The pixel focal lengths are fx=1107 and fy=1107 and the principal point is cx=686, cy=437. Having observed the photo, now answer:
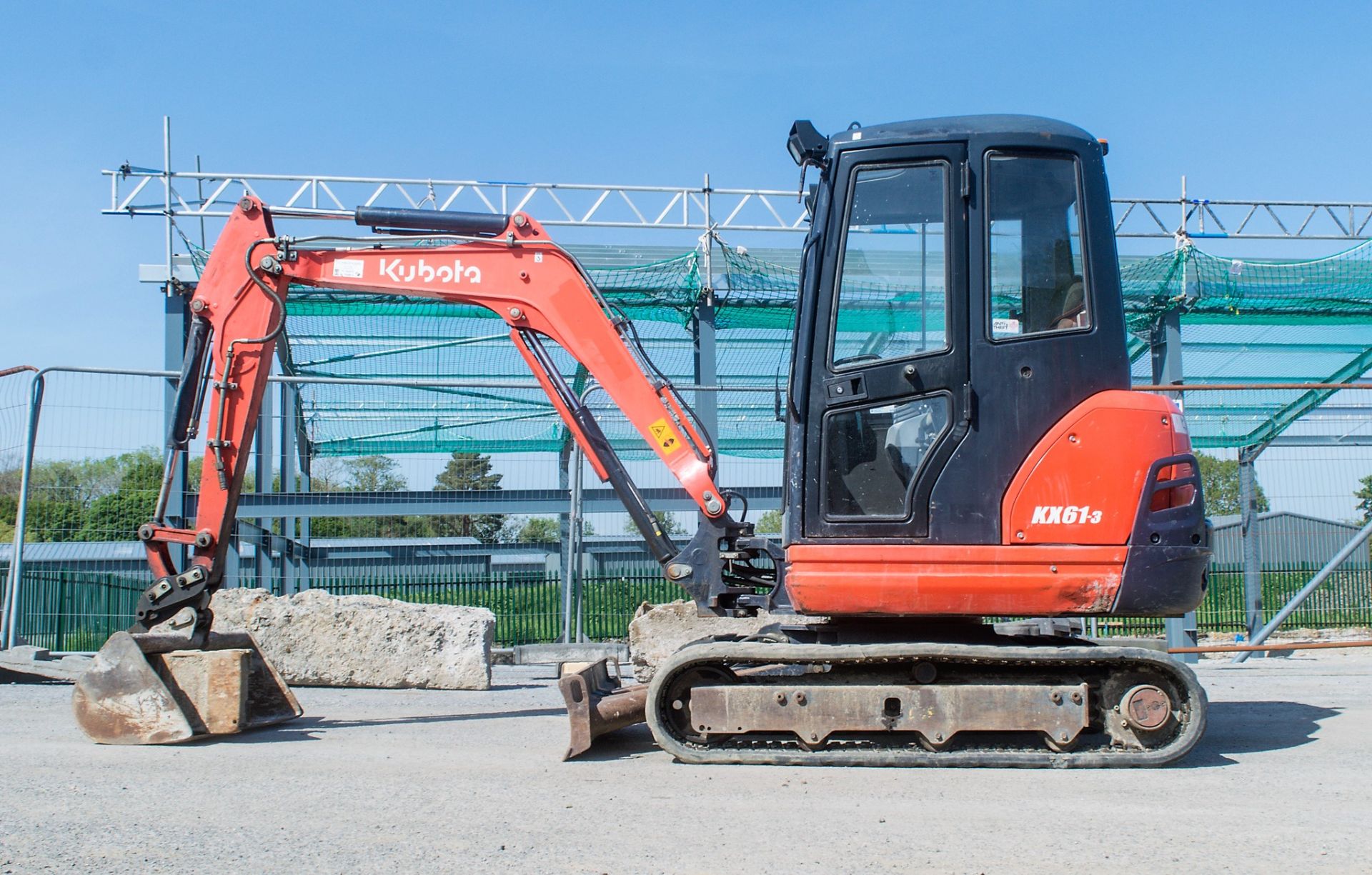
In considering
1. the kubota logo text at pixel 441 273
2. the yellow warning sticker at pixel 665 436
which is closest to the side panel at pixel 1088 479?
the yellow warning sticker at pixel 665 436

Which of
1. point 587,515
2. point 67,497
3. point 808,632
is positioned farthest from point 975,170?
point 67,497

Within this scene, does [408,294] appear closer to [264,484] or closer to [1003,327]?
→ [1003,327]

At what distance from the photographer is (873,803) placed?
4.45 m

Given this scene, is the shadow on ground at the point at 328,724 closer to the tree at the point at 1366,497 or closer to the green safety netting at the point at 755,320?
the green safety netting at the point at 755,320

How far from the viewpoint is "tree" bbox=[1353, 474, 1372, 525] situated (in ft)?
32.8

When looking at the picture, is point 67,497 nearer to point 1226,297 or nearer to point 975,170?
point 975,170

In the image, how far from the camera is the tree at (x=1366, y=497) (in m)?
10.0

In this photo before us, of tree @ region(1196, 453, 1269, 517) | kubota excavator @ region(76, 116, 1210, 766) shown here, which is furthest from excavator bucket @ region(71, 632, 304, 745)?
tree @ region(1196, 453, 1269, 517)

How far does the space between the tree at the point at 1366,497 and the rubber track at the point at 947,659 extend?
594 cm

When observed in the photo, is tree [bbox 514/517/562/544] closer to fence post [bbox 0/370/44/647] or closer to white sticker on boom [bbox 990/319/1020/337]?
fence post [bbox 0/370/44/647]

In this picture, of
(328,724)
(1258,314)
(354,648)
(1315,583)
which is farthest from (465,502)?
(1258,314)

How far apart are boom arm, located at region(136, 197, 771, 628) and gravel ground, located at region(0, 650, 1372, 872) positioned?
1189mm

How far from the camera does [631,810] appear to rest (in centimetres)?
434

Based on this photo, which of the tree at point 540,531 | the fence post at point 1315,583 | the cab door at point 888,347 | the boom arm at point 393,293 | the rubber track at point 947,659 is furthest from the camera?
the tree at point 540,531
